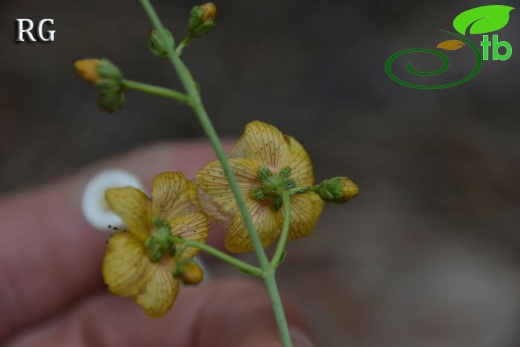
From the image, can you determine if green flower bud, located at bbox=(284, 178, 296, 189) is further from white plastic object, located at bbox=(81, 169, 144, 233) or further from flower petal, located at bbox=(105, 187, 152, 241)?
white plastic object, located at bbox=(81, 169, 144, 233)

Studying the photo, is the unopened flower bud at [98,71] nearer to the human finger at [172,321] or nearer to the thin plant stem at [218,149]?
the thin plant stem at [218,149]

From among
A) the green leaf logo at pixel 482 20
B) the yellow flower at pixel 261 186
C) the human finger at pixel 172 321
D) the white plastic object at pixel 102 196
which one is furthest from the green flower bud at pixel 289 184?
the green leaf logo at pixel 482 20

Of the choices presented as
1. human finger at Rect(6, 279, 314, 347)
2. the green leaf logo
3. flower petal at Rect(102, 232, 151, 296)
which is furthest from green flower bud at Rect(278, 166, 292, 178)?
the green leaf logo

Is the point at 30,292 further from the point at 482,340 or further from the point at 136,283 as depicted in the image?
the point at 482,340

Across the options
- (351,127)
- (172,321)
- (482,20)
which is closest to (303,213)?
(172,321)

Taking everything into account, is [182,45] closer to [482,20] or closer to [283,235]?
[283,235]

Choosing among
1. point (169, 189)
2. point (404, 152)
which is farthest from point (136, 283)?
point (404, 152)
